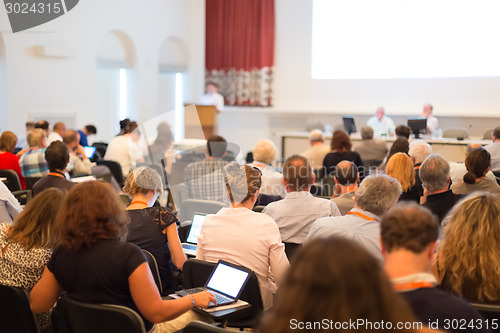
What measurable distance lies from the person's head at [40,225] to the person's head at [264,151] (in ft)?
9.68

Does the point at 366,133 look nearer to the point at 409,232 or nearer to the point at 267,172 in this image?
the point at 267,172

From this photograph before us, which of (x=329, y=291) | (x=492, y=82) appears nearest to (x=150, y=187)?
(x=329, y=291)

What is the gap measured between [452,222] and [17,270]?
1984mm

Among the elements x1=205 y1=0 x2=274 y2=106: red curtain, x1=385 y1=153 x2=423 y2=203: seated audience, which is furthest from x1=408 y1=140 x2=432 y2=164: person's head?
x1=205 y1=0 x2=274 y2=106: red curtain

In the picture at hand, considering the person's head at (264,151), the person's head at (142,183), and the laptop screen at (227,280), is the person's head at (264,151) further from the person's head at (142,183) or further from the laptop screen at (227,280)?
the laptop screen at (227,280)

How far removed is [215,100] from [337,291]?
12145mm

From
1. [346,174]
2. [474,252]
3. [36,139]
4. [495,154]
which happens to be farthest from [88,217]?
[495,154]

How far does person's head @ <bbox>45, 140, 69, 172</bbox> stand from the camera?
14.9 ft

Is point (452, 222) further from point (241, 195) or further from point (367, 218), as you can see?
point (241, 195)

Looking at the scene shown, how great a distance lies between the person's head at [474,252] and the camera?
7.27 ft

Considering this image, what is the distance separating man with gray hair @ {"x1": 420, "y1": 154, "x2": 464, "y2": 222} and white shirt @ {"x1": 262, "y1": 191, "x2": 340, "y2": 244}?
2.41ft

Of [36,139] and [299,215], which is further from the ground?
[36,139]

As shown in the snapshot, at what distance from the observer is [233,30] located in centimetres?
1330

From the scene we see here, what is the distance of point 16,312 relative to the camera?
256 centimetres
